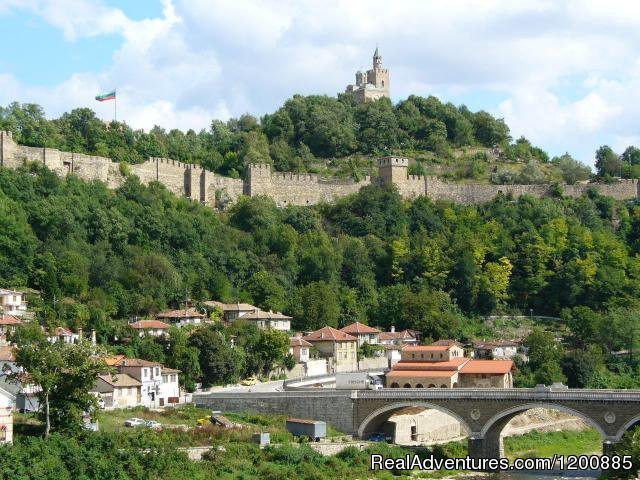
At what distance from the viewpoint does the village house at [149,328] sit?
58.7m

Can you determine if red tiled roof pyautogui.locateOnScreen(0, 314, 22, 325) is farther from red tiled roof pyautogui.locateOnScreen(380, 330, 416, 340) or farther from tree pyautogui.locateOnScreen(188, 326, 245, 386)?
red tiled roof pyautogui.locateOnScreen(380, 330, 416, 340)

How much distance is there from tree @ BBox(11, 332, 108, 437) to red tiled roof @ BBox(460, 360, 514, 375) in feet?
68.6

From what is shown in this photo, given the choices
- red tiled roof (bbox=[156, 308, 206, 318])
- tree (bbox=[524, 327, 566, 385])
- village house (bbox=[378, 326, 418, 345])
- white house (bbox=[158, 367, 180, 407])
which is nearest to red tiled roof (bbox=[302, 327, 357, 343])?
village house (bbox=[378, 326, 418, 345])

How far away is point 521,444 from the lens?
56031 millimetres

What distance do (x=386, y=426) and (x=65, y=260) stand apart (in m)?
18.9

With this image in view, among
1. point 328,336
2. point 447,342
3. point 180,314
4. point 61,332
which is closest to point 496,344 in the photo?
point 447,342

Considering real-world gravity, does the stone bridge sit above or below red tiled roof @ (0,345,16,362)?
below

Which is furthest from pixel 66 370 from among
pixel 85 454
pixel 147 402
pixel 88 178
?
pixel 88 178

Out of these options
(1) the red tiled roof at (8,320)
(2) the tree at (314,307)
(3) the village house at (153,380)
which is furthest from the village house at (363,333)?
(1) the red tiled roof at (8,320)

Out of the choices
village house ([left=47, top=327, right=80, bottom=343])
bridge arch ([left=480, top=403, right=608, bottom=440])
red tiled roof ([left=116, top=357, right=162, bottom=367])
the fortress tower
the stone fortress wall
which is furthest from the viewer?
the fortress tower

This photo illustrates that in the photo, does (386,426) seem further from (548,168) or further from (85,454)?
(548,168)

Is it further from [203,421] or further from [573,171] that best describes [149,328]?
[573,171]

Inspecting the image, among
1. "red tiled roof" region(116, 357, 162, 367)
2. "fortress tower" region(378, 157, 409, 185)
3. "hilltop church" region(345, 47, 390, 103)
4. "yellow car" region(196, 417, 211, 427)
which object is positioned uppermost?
"hilltop church" region(345, 47, 390, 103)

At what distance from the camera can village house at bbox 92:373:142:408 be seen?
4997 centimetres
